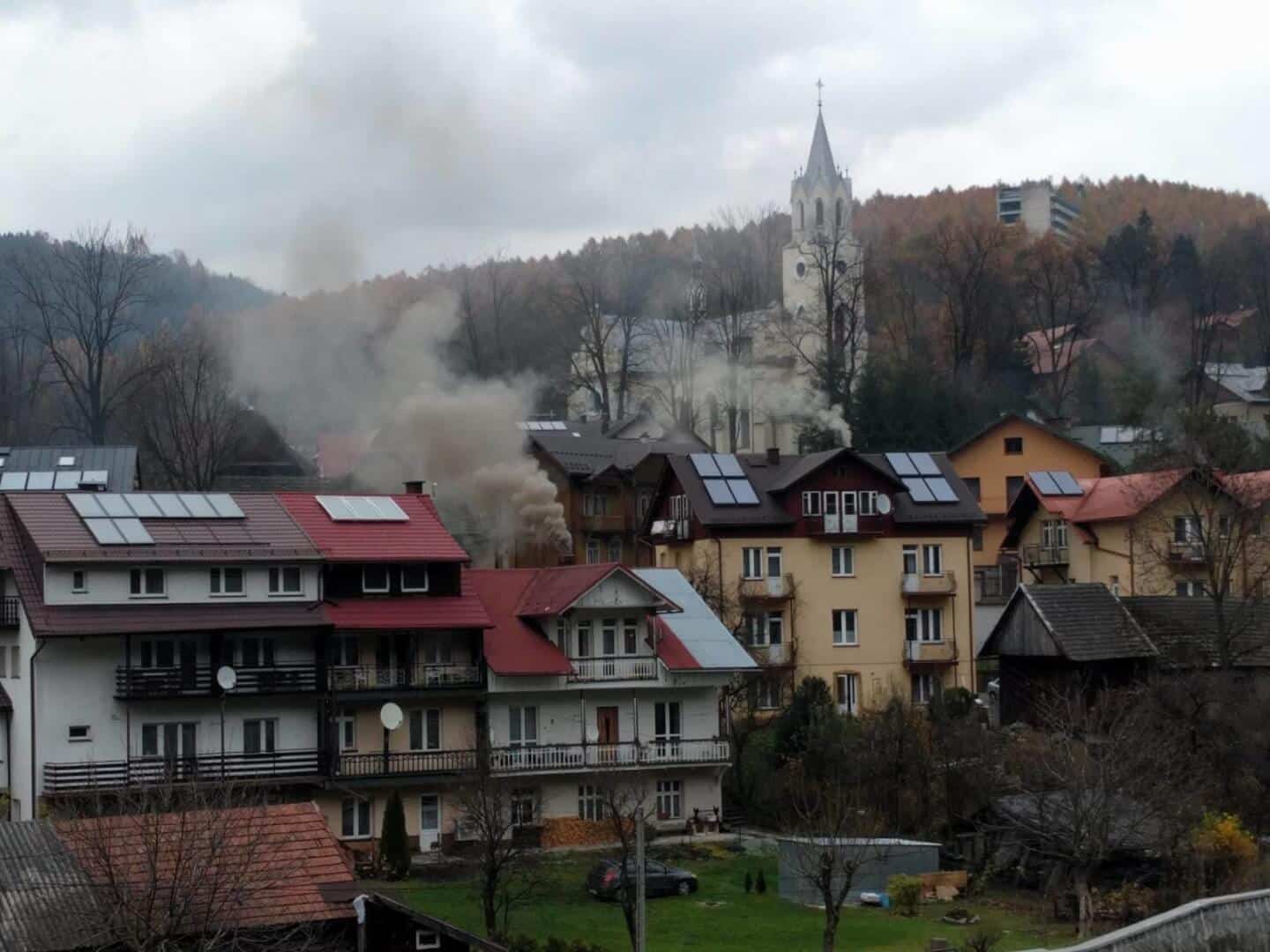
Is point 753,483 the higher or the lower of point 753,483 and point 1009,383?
the lower

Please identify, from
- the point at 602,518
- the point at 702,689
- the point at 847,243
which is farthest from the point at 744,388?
the point at 702,689

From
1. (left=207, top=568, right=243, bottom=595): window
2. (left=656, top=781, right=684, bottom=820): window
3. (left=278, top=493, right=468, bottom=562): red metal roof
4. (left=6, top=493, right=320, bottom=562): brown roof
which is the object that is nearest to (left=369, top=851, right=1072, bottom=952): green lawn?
(left=656, top=781, right=684, bottom=820): window

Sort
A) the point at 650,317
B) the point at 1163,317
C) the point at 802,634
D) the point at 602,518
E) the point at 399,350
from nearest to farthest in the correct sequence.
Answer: the point at 802,634
the point at 602,518
the point at 399,350
the point at 650,317
the point at 1163,317

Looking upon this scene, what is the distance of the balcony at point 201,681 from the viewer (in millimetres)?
47406

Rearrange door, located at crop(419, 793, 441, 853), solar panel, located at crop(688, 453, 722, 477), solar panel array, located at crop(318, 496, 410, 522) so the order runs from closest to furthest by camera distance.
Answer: door, located at crop(419, 793, 441, 853)
solar panel array, located at crop(318, 496, 410, 522)
solar panel, located at crop(688, 453, 722, 477)

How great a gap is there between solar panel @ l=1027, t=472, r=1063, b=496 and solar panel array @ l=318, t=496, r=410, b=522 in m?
30.6

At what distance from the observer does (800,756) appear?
53406 millimetres

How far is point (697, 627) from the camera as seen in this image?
183 ft

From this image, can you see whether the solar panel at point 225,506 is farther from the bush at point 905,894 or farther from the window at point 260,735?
the bush at point 905,894

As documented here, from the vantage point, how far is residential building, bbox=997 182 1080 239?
6629 inches

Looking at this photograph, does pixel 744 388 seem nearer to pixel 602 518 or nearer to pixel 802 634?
pixel 602 518

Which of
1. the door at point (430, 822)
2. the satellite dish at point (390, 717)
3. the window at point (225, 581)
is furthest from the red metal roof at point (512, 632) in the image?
the window at point (225, 581)

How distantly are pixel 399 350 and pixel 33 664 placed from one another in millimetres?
51597

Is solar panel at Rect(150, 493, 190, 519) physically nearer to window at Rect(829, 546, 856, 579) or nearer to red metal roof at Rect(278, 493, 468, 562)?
red metal roof at Rect(278, 493, 468, 562)
